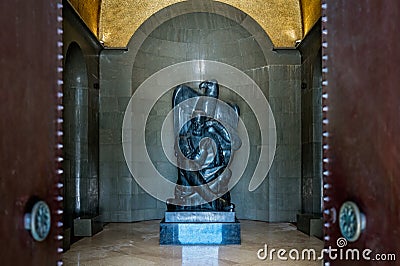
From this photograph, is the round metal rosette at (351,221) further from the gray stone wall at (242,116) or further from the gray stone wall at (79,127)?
the gray stone wall at (242,116)

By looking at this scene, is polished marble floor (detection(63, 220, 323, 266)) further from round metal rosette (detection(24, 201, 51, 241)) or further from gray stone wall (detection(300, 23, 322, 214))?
round metal rosette (detection(24, 201, 51, 241))

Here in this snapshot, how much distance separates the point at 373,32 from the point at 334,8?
487mm

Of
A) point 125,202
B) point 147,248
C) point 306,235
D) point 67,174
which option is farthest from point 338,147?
point 125,202

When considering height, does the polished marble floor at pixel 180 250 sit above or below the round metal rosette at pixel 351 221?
below

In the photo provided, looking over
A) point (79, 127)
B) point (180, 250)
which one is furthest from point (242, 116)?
point (180, 250)

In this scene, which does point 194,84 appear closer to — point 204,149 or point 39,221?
point 204,149

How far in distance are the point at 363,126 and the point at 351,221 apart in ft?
1.30

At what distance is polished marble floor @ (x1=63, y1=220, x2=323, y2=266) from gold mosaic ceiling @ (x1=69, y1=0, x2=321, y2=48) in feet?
13.2

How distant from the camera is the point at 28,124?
1.88m

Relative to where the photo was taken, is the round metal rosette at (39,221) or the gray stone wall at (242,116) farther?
the gray stone wall at (242,116)

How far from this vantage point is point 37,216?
187cm

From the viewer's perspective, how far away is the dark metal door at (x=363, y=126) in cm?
177

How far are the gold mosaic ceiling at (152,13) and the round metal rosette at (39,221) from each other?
8.43 m

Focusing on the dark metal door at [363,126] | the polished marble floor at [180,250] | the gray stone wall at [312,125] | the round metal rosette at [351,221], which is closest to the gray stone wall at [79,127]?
the polished marble floor at [180,250]
